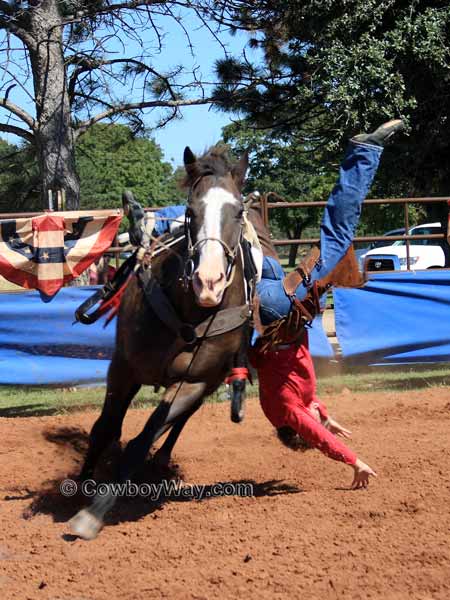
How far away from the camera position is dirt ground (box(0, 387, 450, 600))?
3.79 metres

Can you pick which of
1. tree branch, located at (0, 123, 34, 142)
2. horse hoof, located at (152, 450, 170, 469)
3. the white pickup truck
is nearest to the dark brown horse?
horse hoof, located at (152, 450, 170, 469)

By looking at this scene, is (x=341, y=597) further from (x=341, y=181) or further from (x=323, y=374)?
(x=323, y=374)

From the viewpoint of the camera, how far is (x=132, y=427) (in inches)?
296

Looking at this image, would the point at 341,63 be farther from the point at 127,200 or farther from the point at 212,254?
the point at 212,254

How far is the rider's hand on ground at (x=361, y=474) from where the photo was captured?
17.0 ft

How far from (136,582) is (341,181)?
262 centimetres

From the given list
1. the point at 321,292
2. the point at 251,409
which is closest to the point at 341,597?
the point at 321,292

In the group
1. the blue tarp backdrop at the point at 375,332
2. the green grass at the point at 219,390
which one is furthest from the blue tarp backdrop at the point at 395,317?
the green grass at the point at 219,390

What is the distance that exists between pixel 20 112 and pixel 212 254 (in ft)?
25.9

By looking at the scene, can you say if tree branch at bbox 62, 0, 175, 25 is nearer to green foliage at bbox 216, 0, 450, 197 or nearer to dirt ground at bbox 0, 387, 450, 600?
green foliage at bbox 216, 0, 450, 197

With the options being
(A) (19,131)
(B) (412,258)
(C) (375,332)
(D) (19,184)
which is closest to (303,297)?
(C) (375,332)

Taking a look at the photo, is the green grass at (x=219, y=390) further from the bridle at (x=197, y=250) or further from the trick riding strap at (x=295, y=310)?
the bridle at (x=197, y=250)

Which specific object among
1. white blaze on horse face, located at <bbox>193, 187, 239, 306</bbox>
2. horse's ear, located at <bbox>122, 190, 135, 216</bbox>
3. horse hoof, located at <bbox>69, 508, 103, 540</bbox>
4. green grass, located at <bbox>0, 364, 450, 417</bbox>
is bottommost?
green grass, located at <bbox>0, 364, 450, 417</bbox>

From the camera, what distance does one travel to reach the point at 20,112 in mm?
11289
